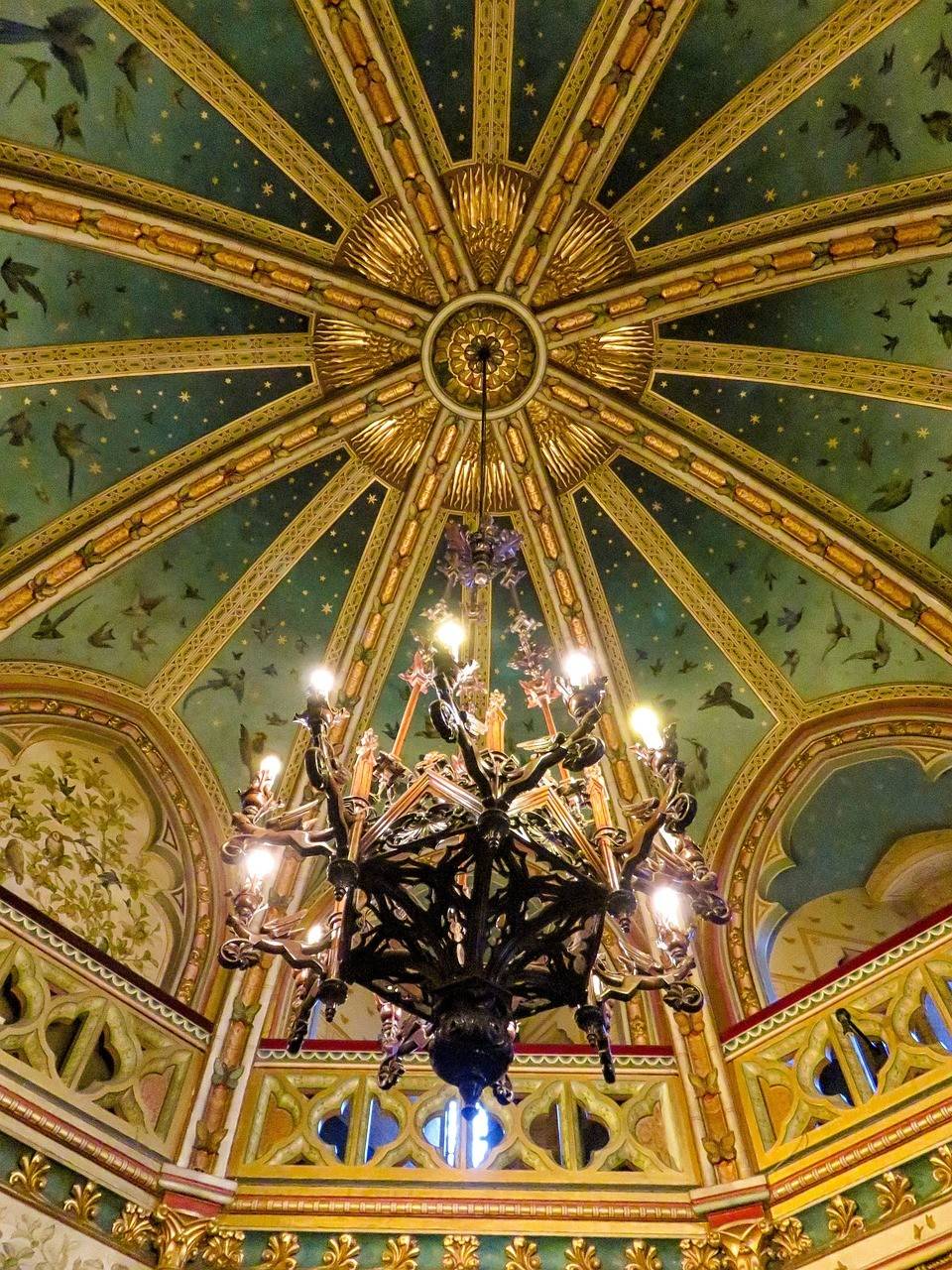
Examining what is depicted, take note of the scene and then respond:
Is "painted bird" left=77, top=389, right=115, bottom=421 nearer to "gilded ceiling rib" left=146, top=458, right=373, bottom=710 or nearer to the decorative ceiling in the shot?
the decorative ceiling

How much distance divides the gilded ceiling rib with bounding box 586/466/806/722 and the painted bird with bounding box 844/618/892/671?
768 mm

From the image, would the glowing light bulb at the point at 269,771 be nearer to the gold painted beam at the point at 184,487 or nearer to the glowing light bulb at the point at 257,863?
the glowing light bulb at the point at 257,863

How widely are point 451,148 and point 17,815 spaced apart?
7.29 metres

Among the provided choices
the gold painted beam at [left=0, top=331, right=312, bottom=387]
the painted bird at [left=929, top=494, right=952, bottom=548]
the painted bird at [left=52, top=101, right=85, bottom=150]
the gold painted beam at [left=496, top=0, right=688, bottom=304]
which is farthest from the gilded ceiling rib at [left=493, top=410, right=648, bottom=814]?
the painted bird at [left=52, top=101, right=85, bottom=150]

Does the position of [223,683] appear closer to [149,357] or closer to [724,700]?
[149,357]

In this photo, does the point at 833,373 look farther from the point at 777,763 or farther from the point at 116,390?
the point at 116,390

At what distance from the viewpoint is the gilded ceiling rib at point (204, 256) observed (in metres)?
8.77

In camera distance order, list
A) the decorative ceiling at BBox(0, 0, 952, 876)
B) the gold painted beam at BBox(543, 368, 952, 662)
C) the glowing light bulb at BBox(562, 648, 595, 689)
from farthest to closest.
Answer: the gold painted beam at BBox(543, 368, 952, 662) → the decorative ceiling at BBox(0, 0, 952, 876) → the glowing light bulb at BBox(562, 648, 595, 689)

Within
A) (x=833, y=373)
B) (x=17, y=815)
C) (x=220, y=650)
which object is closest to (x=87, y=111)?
(x=220, y=650)

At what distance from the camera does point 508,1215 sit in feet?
24.7

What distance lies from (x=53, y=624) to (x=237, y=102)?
5040 mm

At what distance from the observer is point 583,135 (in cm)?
960

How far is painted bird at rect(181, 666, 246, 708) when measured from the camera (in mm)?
10742

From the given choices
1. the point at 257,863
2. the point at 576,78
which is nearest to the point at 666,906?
the point at 257,863
